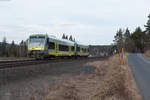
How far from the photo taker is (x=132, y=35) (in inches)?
5369

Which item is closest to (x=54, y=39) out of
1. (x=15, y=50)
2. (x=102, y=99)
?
(x=102, y=99)

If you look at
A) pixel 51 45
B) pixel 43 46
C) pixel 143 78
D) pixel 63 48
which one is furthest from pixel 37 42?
pixel 143 78

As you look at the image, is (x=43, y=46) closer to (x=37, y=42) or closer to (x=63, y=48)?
(x=37, y=42)

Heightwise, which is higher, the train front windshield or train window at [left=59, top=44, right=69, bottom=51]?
the train front windshield

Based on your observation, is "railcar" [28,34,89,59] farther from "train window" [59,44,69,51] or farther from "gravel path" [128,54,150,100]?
"gravel path" [128,54,150,100]

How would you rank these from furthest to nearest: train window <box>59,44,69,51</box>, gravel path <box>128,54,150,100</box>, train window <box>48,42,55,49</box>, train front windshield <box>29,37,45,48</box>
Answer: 1. train window <box>59,44,69,51</box>
2. train window <box>48,42,55,49</box>
3. train front windshield <box>29,37,45,48</box>
4. gravel path <box>128,54,150,100</box>

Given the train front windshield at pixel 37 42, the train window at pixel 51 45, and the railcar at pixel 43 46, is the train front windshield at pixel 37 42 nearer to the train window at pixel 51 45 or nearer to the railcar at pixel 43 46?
the railcar at pixel 43 46

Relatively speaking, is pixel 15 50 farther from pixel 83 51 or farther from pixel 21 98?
pixel 21 98

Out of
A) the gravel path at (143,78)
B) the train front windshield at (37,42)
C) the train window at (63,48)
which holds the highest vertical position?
the train front windshield at (37,42)

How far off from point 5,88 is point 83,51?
37762 mm

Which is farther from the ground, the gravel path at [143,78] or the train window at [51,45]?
the train window at [51,45]

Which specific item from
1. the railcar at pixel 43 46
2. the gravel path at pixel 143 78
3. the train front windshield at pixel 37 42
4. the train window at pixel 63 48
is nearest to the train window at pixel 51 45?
the railcar at pixel 43 46

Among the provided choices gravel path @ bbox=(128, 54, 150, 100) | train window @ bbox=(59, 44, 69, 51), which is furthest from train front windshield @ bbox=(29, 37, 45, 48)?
gravel path @ bbox=(128, 54, 150, 100)

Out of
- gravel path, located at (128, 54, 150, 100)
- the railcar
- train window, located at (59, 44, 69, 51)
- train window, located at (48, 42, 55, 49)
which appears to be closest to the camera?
gravel path, located at (128, 54, 150, 100)
